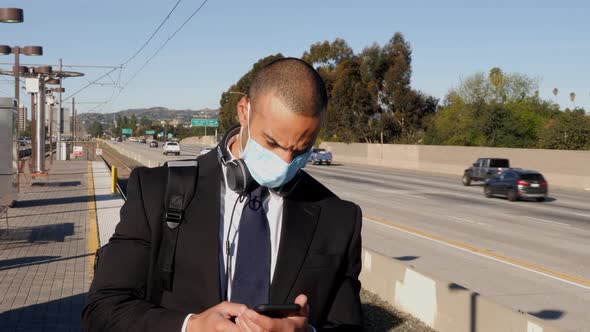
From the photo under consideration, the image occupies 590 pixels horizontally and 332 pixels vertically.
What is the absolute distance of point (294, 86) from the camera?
2377 mm

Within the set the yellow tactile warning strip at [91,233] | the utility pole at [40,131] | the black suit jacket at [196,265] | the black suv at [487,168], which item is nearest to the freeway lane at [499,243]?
the black suv at [487,168]

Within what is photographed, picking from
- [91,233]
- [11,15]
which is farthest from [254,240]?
[11,15]

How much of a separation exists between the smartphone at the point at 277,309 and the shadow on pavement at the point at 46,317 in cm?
673

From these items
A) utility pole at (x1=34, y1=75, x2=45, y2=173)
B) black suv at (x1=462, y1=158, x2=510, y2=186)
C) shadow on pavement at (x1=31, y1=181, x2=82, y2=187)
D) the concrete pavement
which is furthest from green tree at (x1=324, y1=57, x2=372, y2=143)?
the concrete pavement

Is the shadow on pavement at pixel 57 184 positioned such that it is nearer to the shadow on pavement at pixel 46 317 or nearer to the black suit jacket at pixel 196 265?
the shadow on pavement at pixel 46 317

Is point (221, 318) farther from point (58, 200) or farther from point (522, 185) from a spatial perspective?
point (522, 185)

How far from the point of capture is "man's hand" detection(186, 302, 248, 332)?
1977 millimetres

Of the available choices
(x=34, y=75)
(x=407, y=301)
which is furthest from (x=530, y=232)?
(x=34, y=75)

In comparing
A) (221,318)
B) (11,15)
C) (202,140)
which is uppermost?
(11,15)

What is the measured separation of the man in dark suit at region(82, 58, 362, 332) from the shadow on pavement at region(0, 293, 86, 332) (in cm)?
634

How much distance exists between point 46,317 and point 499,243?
12214mm

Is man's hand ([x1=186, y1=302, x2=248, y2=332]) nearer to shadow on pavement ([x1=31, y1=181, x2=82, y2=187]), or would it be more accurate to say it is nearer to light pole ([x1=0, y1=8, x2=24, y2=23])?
light pole ([x1=0, y1=8, x2=24, y2=23])

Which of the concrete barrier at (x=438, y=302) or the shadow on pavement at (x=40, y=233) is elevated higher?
the concrete barrier at (x=438, y=302)

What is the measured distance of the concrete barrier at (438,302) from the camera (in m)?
7.15
